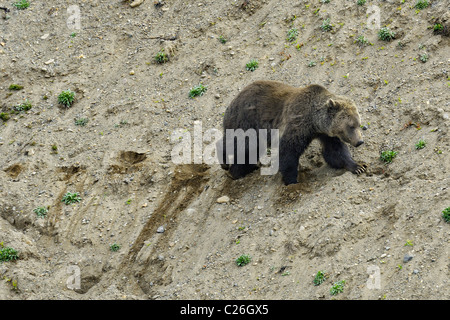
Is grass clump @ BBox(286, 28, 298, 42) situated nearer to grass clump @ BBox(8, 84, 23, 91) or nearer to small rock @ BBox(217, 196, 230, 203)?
small rock @ BBox(217, 196, 230, 203)

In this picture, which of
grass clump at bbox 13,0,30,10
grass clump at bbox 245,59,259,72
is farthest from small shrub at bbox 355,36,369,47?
grass clump at bbox 13,0,30,10

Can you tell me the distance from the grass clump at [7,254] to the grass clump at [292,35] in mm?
8390

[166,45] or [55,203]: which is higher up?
[166,45]

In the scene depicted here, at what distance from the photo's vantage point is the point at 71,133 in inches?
562

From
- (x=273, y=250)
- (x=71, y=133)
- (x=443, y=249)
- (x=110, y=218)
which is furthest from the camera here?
(x=71, y=133)

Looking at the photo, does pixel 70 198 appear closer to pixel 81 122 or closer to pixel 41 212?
pixel 41 212

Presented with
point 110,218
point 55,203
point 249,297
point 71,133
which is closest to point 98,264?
point 110,218

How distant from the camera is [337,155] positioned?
11.1 metres

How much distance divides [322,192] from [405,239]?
213 cm

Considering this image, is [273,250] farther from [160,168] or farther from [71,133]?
[71,133]

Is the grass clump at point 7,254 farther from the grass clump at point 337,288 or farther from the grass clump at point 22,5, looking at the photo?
the grass clump at point 22,5

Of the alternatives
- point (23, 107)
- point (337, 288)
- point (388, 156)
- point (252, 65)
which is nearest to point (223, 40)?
point (252, 65)

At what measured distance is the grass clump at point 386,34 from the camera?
44.3 feet

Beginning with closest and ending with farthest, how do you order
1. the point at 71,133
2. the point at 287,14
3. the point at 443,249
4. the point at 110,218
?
the point at 443,249 < the point at 110,218 < the point at 71,133 < the point at 287,14
